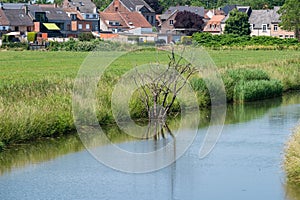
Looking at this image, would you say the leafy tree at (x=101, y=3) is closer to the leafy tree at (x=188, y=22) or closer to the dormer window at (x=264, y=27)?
the leafy tree at (x=188, y=22)

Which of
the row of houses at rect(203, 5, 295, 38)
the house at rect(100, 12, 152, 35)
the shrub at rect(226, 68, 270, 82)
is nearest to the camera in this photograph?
the shrub at rect(226, 68, 270, 82)

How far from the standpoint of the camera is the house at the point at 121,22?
104m

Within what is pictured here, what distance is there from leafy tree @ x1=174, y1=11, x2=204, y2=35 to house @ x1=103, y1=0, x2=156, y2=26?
14876 millimetres

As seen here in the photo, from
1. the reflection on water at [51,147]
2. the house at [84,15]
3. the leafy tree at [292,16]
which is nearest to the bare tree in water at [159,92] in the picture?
the reflection on water at [51,147]

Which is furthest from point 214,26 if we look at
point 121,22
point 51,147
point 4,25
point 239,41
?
point 51,147

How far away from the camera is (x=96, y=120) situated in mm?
21938

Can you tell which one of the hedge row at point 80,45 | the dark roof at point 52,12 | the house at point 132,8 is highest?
the house at point 132,8

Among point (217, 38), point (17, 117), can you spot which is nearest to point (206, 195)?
point (17, 117)

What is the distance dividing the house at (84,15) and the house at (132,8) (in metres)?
7.01

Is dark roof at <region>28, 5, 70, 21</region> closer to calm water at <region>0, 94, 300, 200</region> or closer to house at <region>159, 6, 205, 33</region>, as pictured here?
house at <region>159, 6, 205, 33</region>

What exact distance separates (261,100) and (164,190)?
1729cm

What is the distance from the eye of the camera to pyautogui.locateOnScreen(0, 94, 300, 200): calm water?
565 inches

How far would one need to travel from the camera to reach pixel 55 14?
9594 cm

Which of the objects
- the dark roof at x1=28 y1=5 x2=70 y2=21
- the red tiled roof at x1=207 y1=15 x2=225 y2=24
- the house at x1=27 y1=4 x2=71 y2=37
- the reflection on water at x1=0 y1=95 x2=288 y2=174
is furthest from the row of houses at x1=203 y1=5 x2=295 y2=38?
the reflection on water at x1=0 y1=95 x2=288 y2=174
